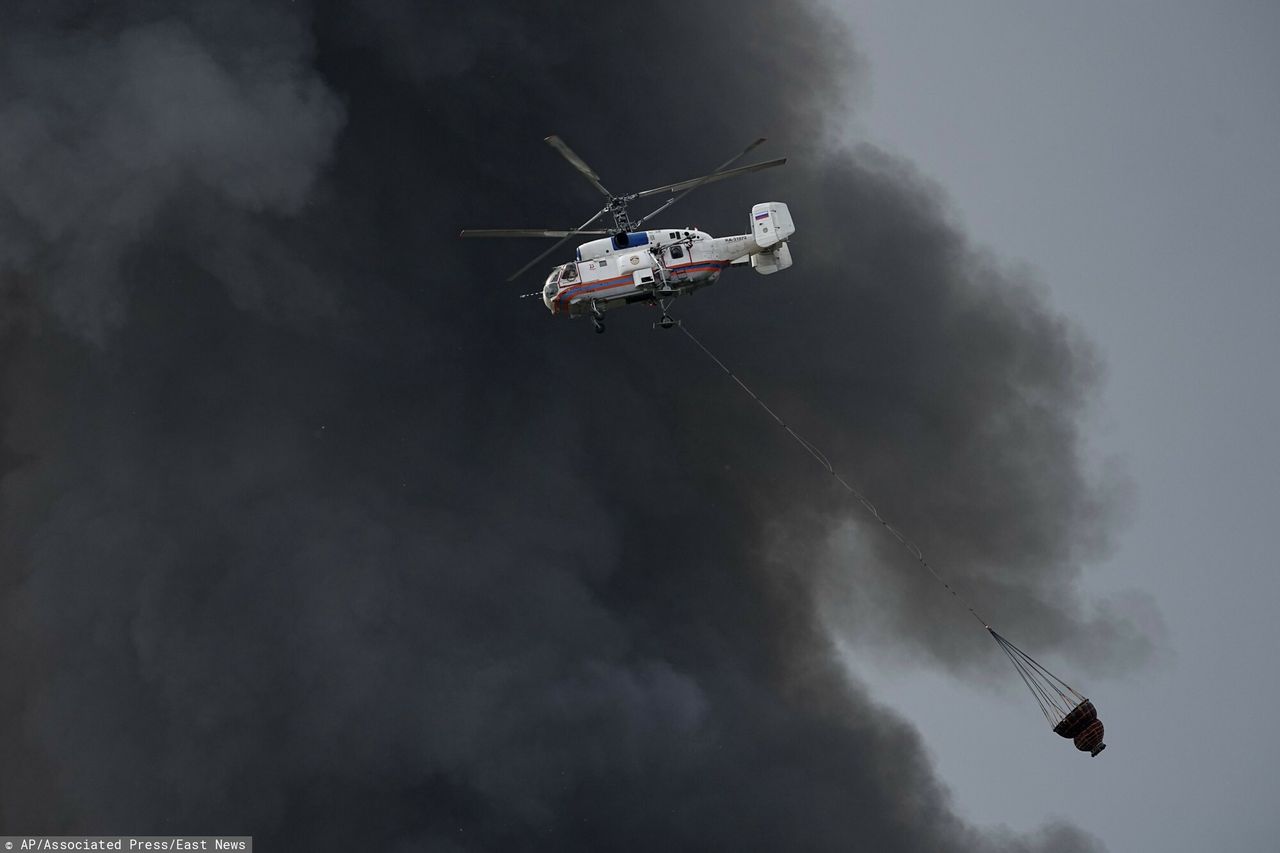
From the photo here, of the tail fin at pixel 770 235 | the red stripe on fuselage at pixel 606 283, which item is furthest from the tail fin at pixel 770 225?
the red stripe on fuselage at pixel 606 283

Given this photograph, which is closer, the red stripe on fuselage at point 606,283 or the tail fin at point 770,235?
the red stripe on fuselage at point 606,283

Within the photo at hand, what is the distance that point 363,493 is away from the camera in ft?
223

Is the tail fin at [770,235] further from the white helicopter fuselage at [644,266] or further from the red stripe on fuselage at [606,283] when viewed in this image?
the red stripe on fuselage at [606,283]

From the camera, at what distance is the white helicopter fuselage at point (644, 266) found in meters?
45.0

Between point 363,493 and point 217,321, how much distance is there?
36.1 feet

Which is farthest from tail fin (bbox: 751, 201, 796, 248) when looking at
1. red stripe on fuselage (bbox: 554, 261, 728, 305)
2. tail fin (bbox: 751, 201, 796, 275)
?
red stripe on fuselage (bbox: 554, 261, 728, 305)

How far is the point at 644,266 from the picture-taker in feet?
147

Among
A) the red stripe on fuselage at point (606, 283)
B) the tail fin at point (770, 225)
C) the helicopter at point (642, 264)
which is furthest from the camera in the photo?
the tail fin at point (770, 225)

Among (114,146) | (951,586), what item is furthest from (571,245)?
(951,586)

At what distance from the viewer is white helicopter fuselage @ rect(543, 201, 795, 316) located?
44969mm

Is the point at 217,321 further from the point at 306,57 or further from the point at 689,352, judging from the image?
the point at 689,352

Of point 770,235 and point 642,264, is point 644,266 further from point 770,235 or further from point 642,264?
point 770,235

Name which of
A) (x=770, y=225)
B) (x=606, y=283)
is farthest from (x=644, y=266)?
(x=770, y=225)

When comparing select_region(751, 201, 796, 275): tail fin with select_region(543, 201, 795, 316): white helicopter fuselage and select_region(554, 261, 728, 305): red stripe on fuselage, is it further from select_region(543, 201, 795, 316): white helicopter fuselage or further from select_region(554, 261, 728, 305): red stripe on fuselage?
select_region(554, 261, 728, 305): red stripe on fuselage
